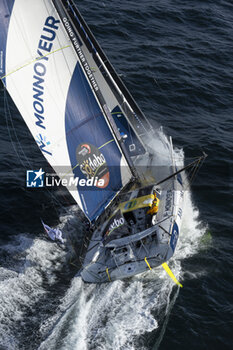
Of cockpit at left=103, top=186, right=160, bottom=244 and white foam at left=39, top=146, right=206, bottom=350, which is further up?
cockpit at left=103, top=186, right=160, bottom=244

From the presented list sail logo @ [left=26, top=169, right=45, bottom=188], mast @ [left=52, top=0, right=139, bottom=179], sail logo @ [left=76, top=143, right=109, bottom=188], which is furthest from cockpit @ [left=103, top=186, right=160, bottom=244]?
sail logo @ [left=26, top=169, right=45, bottom=188]

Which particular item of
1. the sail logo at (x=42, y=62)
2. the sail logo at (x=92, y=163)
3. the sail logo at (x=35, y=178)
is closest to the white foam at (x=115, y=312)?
the sail logo at (x=92, y=163)

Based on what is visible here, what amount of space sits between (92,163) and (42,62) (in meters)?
4.07

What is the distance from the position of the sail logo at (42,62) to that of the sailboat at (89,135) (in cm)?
3

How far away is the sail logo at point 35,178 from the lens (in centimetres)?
2170

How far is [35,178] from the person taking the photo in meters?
22.2

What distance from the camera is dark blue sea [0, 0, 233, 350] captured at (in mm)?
15172

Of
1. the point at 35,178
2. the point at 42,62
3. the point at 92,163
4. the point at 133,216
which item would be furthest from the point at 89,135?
the point at 35,178

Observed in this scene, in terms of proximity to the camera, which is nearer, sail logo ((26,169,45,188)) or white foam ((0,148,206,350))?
white foam ((0,148,206,350))

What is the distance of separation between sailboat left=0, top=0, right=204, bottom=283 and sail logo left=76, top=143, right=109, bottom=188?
0.04 m

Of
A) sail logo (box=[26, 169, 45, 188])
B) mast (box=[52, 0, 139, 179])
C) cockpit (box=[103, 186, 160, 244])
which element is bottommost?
sail logo (box=[26, 169, 45, 188])

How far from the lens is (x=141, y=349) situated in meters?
14.5

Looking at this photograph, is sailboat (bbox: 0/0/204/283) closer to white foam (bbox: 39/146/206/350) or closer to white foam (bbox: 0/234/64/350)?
white foam (bbox: 39/146/206/350)

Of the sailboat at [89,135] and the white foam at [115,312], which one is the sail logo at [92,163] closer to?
the sailboat at [89,135]
